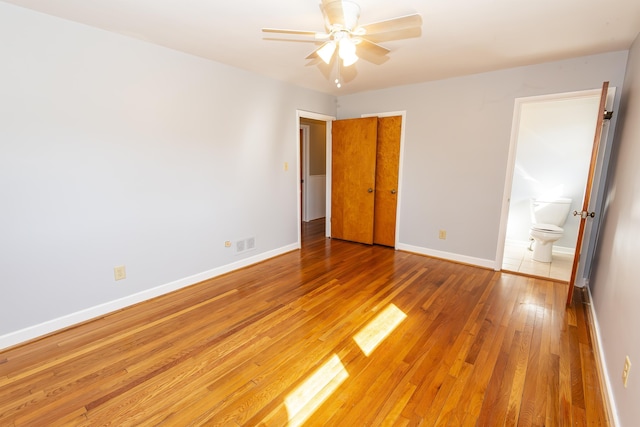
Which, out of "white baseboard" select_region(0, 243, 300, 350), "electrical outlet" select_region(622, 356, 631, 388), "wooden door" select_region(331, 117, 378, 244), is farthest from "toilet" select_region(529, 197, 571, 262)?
"white baseboard" select_region(0, 243, 300, 350)

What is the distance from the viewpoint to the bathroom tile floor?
142 inches

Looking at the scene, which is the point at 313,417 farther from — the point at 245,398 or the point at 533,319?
the point at 533,319

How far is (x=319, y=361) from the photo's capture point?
199cm

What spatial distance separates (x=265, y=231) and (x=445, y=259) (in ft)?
8.26

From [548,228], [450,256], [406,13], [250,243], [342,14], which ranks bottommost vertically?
[450,256]

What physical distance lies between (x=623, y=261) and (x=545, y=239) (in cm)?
242

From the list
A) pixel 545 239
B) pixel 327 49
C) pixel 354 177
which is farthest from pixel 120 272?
pixel 545 239

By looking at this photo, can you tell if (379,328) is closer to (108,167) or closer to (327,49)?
(327,49)

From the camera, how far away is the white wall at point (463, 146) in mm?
3188

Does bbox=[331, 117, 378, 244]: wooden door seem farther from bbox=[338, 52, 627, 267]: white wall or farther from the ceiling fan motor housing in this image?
the ceiling fan motor housing

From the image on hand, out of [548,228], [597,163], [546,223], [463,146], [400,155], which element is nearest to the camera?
[597,163]

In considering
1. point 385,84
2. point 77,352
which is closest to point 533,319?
point 385,84

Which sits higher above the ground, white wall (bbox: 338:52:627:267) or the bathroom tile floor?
white wall (bbox: 338:52:627:267)

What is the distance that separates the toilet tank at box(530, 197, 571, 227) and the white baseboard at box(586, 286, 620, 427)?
2.26 meters
